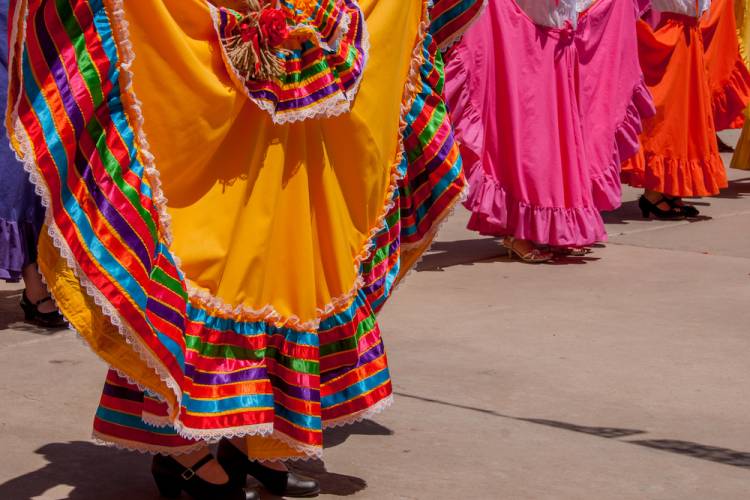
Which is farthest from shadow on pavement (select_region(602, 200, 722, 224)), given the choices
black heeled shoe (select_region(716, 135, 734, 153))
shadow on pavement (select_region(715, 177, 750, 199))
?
black heeled shoe (select_region(716, 135, 734, 153))

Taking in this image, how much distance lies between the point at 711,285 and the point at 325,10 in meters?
3.78

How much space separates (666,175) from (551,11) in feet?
6.71

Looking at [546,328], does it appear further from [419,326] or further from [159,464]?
[159,464]

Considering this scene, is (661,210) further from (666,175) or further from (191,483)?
(191,483)

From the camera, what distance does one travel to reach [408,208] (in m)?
4.27

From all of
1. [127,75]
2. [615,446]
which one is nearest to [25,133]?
[127,75]

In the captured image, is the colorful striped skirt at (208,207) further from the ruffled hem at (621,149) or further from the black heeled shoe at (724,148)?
the black heeled shoe at (724,148)

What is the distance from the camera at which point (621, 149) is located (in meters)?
8.02

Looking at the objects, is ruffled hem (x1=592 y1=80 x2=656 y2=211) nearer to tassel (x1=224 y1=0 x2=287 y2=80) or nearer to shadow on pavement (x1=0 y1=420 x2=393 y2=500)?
shadow on pavement (x1=0 y1=420 x2=393 y2=500)

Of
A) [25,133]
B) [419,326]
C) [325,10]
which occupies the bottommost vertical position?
[419,326]

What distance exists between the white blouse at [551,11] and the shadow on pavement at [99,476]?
364 centimetres

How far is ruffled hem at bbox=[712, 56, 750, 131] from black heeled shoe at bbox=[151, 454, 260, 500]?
7.03m

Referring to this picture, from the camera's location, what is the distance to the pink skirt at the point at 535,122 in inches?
284

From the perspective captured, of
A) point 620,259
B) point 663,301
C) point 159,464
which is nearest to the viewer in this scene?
point 159,464
